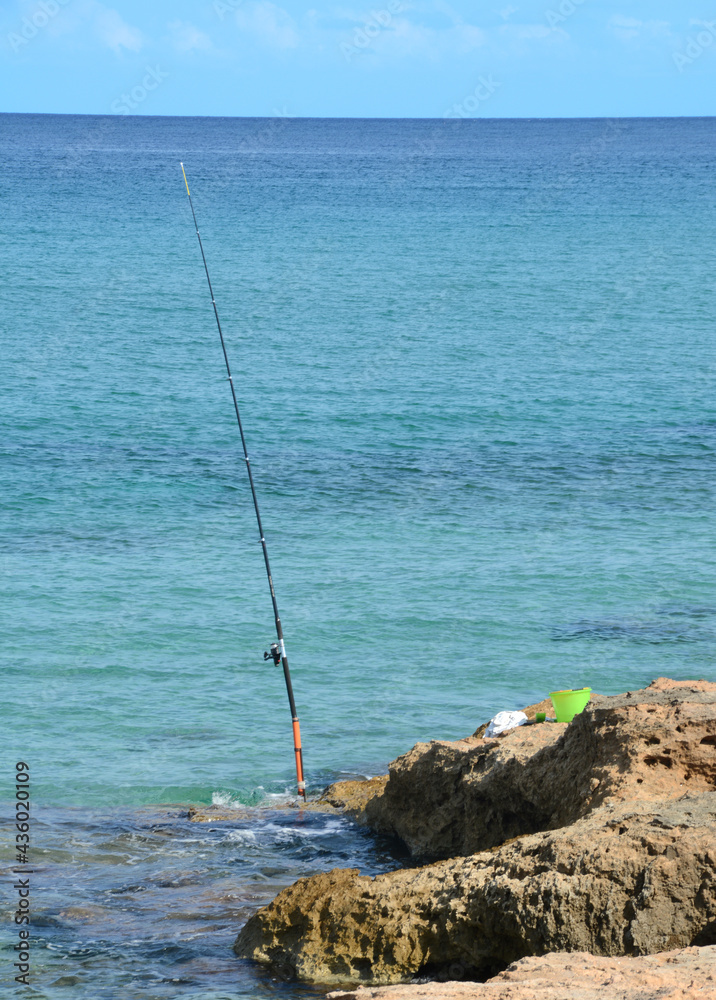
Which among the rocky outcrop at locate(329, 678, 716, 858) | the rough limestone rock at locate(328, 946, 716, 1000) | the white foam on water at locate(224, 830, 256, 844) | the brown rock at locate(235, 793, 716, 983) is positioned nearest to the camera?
the rough limestone rock at locate(328, 946, 716, 1000)

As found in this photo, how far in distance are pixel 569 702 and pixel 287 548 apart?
780 cm

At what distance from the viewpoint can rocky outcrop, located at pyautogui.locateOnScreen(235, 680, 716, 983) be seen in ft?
15.3

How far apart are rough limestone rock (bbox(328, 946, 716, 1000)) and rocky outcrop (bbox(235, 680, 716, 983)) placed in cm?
23

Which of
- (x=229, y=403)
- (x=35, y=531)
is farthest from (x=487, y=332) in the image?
(x=35, y=531)

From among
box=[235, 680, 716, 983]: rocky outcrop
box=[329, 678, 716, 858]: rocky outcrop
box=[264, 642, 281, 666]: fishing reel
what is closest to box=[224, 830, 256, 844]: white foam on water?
box=[329, 678, 716, 858]: rocky outcrop

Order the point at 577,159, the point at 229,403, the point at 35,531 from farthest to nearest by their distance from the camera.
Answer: the point at 577,159
the point at 229,403
the point at 35,531

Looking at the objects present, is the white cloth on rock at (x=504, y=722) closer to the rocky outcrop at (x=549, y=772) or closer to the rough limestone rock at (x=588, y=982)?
the rocky outcrop at (x=549, y=772)

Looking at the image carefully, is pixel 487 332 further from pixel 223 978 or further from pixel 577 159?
pixel 577 159

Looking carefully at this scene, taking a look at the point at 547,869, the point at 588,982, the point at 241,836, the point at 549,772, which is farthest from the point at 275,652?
the point at 588,982

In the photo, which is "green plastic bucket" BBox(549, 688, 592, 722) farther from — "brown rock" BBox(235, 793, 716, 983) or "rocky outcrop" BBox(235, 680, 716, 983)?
"brown rock" BBox(235, 793, 716, 983)

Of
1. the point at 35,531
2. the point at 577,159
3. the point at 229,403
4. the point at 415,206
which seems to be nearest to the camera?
the point at 35,531

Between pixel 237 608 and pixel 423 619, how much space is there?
6.80 feet

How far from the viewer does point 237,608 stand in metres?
13.2

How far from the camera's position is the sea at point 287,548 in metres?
7.48
